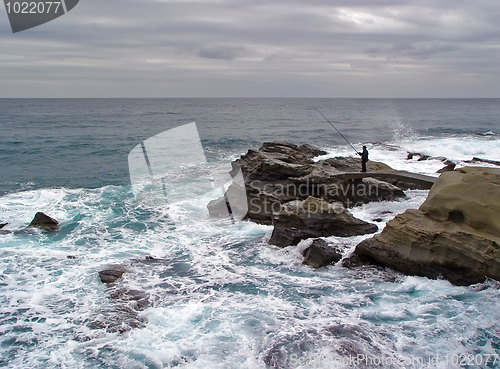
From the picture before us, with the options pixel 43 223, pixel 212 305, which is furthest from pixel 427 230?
pixel 43 223

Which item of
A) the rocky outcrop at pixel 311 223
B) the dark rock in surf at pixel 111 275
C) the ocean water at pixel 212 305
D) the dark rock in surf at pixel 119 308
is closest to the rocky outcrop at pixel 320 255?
the ocean water at pixel 212 305

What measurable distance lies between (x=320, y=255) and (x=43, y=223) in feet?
29.2

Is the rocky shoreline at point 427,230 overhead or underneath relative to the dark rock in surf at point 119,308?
overhead

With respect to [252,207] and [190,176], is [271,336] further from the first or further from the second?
[190,176]

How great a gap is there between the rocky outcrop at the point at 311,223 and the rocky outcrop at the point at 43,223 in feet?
23.4

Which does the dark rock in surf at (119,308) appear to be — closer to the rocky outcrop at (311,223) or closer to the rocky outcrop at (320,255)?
the rocky outcrop at (320,255)

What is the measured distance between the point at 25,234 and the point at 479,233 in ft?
40.3

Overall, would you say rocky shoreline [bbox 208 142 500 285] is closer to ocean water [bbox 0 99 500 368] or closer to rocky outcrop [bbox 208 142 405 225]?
rocky outcrop [bbox 208 142 405 225]

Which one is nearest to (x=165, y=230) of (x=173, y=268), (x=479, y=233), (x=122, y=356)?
(x=173, y=268)

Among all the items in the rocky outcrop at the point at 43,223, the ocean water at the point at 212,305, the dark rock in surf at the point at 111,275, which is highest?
the rocky outcrop at the point at 43,223

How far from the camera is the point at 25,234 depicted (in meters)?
11.0

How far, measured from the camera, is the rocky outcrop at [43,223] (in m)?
11.5

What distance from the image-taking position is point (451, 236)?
25.4 feet

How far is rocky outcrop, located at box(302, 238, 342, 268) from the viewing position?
8789 millimetres
